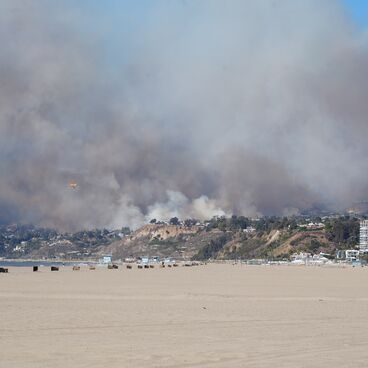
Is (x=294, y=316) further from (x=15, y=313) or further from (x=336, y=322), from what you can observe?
(x=15, y=313)

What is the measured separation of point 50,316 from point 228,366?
11.8 meters

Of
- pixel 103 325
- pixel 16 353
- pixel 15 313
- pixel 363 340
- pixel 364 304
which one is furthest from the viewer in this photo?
pixel 364 304

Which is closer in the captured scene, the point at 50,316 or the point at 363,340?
the point at 363,340

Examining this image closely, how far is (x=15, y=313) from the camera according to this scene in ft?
A: 89.6

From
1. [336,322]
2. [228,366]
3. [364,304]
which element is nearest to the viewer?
[228,366]

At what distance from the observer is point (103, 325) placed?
23.5 metres

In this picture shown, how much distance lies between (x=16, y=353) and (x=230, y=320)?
10.2 meters

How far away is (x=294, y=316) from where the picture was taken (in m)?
27.8

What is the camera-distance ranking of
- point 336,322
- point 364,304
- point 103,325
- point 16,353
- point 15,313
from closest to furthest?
point 16,353 < point 103,325 < point 336,322 < point 15,313 < point 364,304

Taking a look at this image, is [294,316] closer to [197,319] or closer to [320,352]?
[197,319]

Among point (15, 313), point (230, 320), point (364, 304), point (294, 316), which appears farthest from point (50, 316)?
point (364, 304)

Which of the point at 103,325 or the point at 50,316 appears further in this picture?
the point at 50,316

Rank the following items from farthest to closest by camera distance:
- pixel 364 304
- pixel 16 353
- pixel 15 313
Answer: pixel 364 304, pixel 15 313, pixel 16 353

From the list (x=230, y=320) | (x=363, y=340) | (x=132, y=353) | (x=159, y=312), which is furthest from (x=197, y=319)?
(x=132, y=353)
